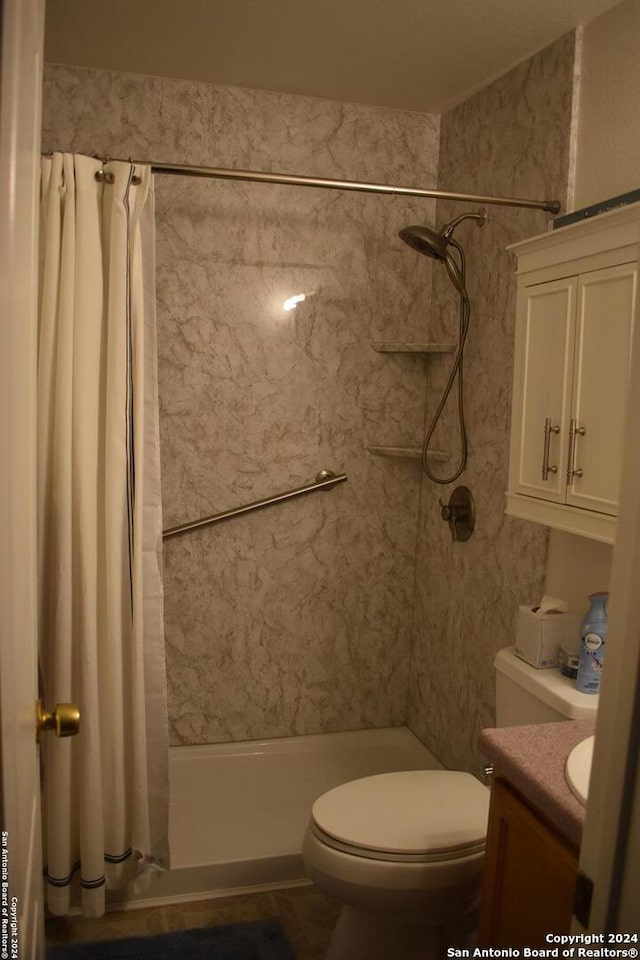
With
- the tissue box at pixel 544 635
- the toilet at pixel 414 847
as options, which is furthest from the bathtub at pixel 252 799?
the tissue box at pixel 544 635

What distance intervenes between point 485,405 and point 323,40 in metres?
1.18

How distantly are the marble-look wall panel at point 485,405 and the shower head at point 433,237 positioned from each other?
12cm

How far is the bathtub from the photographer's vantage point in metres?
2.17

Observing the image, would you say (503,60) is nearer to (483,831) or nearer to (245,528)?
(245,528)

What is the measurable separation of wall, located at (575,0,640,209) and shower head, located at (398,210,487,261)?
39 cm

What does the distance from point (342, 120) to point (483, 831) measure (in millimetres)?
2315

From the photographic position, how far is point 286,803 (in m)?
2.56

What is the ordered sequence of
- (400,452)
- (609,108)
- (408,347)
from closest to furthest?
(609,108), (408,347), (400,452)

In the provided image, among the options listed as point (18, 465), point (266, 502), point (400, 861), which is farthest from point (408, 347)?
point (18, 465)

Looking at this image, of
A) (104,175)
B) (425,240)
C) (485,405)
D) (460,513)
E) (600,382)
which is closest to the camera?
(600,382)

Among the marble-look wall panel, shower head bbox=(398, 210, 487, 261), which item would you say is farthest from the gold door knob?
shower head bbox=(398, 210, 487, 261)

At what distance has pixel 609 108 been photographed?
6.19 feet

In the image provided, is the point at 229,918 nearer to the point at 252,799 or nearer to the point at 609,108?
the point at 252,799

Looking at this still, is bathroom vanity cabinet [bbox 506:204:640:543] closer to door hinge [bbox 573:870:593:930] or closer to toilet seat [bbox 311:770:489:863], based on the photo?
toilet seat [bbox 311:770:489:863]
